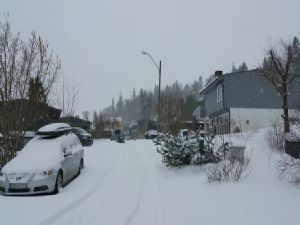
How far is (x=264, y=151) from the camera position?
14.3m

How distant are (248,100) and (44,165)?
28745mm

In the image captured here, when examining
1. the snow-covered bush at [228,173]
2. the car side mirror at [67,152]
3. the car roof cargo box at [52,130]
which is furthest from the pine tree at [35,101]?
the snow-covered bush at [228,173]

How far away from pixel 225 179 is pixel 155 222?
3102 mm

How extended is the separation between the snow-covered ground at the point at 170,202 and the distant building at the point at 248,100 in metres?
23.0

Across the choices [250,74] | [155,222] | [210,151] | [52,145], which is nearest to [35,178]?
[52,145]

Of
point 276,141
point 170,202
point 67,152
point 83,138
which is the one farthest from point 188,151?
point 83,138

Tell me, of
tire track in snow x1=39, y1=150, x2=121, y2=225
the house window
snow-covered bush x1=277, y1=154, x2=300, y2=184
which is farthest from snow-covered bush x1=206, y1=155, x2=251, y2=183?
the house window

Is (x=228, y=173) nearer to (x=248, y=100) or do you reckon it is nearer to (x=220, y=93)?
(x=248, y=100)

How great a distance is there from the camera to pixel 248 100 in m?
37.6

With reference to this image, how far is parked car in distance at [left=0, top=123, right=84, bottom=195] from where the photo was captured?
37.8 ft

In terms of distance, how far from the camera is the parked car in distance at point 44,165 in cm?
1151

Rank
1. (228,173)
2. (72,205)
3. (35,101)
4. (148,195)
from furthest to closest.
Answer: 1. (35,101)
2. (148,195)
3. (228,173)
4. (72,205)

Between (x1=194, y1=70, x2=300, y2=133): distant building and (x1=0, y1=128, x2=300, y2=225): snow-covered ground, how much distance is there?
23043mm

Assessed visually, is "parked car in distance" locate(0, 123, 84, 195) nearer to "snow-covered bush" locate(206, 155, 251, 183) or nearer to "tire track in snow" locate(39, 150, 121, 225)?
"tire track in snow" locate(39, 150, 121, 225)
